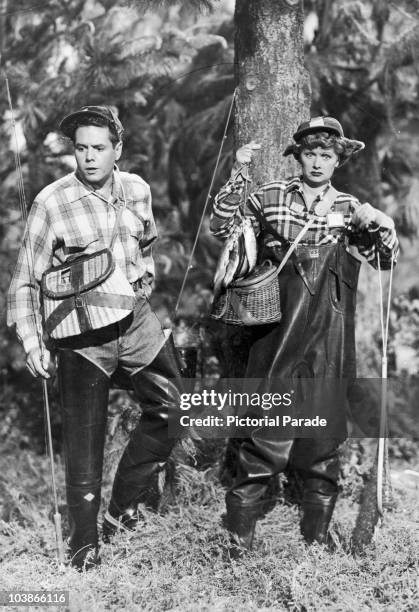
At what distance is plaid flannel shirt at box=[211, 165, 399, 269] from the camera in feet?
13.0

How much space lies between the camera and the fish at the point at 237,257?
13.2ft

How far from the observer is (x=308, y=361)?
406 cm

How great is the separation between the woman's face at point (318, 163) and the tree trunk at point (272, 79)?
0.46 m

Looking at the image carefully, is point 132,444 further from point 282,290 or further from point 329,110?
point 329,110

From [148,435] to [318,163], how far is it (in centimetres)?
153

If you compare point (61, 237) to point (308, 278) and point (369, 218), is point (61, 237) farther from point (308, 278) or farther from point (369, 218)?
point (369, 218)

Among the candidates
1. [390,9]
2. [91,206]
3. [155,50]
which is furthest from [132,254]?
[390,9]

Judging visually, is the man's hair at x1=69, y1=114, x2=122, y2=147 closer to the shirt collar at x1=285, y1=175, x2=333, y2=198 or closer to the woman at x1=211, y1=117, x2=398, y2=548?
the woman at x1=211, y1=117, x2=398, y2=548

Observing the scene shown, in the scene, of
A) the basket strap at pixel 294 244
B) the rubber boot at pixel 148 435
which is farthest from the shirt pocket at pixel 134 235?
the basket strap at pixel 294 244

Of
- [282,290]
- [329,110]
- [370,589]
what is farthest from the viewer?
[329,110]

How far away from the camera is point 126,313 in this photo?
3.85 meters

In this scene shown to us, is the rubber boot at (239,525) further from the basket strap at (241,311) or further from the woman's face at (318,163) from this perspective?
the woman's face at (318,163)

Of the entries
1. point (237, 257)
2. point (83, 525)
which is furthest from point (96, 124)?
point (83, 525)

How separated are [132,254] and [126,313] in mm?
305
